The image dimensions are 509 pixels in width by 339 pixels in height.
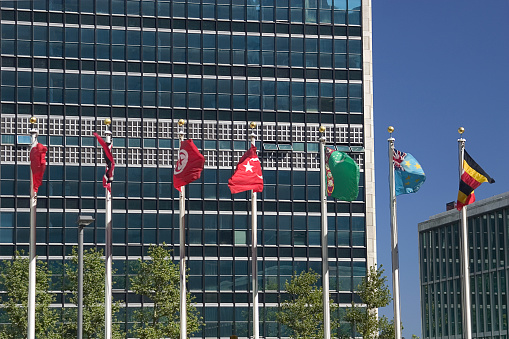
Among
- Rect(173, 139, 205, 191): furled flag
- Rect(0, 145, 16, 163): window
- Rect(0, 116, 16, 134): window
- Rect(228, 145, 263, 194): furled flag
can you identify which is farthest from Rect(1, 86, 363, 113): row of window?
Rect(173, 139, 205, 191): furled flag

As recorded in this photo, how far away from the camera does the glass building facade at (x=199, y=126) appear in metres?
98.1

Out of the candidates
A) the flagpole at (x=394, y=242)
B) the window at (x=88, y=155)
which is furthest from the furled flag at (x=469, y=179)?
the window at (x=88, y=155)

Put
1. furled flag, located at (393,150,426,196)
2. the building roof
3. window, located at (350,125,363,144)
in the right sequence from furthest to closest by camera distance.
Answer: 1. the building roof
2. window, located at (350,125,363,144)
3. furled flag, located at (393,150,426,196)

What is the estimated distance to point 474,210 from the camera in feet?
431

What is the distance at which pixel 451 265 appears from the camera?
146125 millimetres

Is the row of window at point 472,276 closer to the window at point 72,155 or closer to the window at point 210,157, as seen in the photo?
the window at point 210,157

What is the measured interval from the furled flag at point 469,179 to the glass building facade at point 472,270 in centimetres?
7160

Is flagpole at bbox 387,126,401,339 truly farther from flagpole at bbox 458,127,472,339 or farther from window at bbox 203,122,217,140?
window at bbox 203,122,217,140

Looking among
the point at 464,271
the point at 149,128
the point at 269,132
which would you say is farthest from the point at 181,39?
the point at 464,271

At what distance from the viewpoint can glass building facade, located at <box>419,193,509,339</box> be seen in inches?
4953

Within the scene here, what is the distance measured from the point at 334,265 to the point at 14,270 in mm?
31384

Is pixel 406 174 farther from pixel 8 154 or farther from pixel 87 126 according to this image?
pixel 8 154

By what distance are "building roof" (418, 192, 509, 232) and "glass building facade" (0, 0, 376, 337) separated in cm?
2761

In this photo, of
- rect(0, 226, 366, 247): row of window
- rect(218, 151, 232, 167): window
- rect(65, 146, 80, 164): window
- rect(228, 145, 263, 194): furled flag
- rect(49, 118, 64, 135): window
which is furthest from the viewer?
rect(218, 151, 232, 167): window
